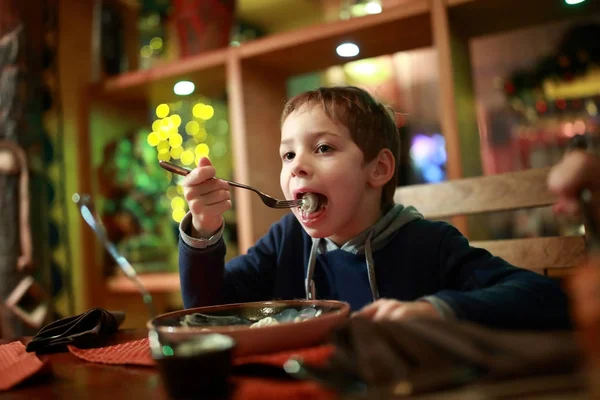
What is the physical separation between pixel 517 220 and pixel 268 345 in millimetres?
3363

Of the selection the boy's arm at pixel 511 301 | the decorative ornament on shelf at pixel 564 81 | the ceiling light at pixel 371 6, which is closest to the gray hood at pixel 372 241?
the boy's arm at pixel 511 301

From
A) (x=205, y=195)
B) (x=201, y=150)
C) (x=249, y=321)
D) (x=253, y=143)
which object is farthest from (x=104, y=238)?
(x=201, y=150)

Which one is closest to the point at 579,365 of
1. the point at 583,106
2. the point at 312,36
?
the point at 312,36

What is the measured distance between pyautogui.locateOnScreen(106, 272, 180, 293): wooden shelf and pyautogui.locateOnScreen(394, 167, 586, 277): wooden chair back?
1.03 m

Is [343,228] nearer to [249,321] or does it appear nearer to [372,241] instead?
[372,241]

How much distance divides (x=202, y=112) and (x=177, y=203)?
0.46 meters

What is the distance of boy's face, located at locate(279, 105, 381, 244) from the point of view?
0.94 metres

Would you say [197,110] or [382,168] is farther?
[197,110]

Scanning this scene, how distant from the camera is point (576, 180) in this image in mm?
458

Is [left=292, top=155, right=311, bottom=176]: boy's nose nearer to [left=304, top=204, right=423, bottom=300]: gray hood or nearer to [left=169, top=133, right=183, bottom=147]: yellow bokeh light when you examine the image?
[left=304, top=204, right=423, bottom=300]: gray hood

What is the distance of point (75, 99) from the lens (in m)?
2.09

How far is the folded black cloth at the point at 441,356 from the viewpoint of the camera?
1.25 ft

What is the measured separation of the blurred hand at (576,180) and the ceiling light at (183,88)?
1.69m

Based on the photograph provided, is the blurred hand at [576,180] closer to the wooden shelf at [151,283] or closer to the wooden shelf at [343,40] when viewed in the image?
the wooden shelf at [343,40]
